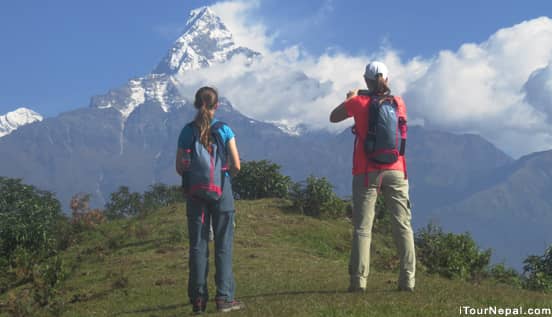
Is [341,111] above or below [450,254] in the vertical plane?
above

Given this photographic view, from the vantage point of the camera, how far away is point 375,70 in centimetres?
939

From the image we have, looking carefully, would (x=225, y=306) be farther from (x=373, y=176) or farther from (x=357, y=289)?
(x=373, y=176)

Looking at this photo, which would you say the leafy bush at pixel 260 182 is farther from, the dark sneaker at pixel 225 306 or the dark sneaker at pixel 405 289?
the dark sneaker at pixel 225 306

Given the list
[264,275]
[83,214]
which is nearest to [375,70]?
[264,275]

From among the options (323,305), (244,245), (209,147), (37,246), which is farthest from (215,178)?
(37,246)

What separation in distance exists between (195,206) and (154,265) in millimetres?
8668

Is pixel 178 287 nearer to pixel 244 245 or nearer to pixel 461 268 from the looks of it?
pixel 244 245

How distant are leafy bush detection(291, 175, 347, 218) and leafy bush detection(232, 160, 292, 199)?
5.07 metres

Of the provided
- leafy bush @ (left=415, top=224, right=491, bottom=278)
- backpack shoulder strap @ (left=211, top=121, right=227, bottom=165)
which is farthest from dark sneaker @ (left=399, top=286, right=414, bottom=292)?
leafy bush @ (left=415, top=224, right=491, bottom=278)

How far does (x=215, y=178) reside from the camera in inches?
343

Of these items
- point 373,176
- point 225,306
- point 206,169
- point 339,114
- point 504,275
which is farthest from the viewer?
point 504,275

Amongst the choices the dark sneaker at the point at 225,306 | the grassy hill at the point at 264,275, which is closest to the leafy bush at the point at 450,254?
the grassy hill at the point at 264,275

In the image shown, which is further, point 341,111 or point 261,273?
point 261,273

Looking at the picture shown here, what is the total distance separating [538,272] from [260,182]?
53.5 ft
